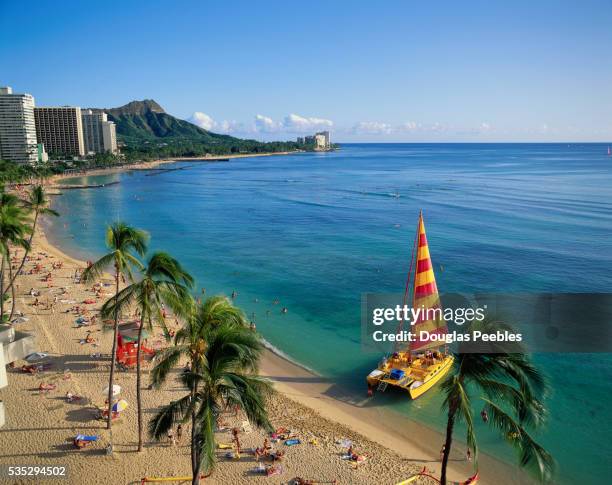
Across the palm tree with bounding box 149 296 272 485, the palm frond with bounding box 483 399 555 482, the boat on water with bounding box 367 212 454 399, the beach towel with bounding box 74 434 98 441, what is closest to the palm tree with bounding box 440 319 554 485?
the palm frond with bounding box 483 399 555 482

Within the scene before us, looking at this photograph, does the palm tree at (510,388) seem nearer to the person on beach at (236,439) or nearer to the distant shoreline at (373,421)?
the distant shoreline at (373,421)

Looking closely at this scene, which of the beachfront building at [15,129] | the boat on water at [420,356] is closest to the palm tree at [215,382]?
the boat on water at [420,356]

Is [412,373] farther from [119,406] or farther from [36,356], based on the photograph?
[36,356]

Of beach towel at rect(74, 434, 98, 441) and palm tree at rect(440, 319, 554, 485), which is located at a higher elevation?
palm tree at rect(440, 319, 554, 485)

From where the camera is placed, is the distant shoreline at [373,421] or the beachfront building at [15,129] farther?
the beachfront building at [15,129]

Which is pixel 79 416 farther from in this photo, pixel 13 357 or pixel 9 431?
pixel 13 357

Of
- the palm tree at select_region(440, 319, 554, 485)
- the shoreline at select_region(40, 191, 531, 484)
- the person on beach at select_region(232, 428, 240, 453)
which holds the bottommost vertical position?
the shoreline at select_region(40, 191, 531, 484)

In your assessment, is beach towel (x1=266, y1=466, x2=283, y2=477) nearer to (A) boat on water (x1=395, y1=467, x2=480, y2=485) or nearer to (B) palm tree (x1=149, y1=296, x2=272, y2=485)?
(A) boat on water (x1=395, y1=467, x2=480, y2=485)

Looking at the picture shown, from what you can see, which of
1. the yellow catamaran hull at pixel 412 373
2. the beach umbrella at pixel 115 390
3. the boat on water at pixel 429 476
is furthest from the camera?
the yellow catamaran hull at pixel 412 373
